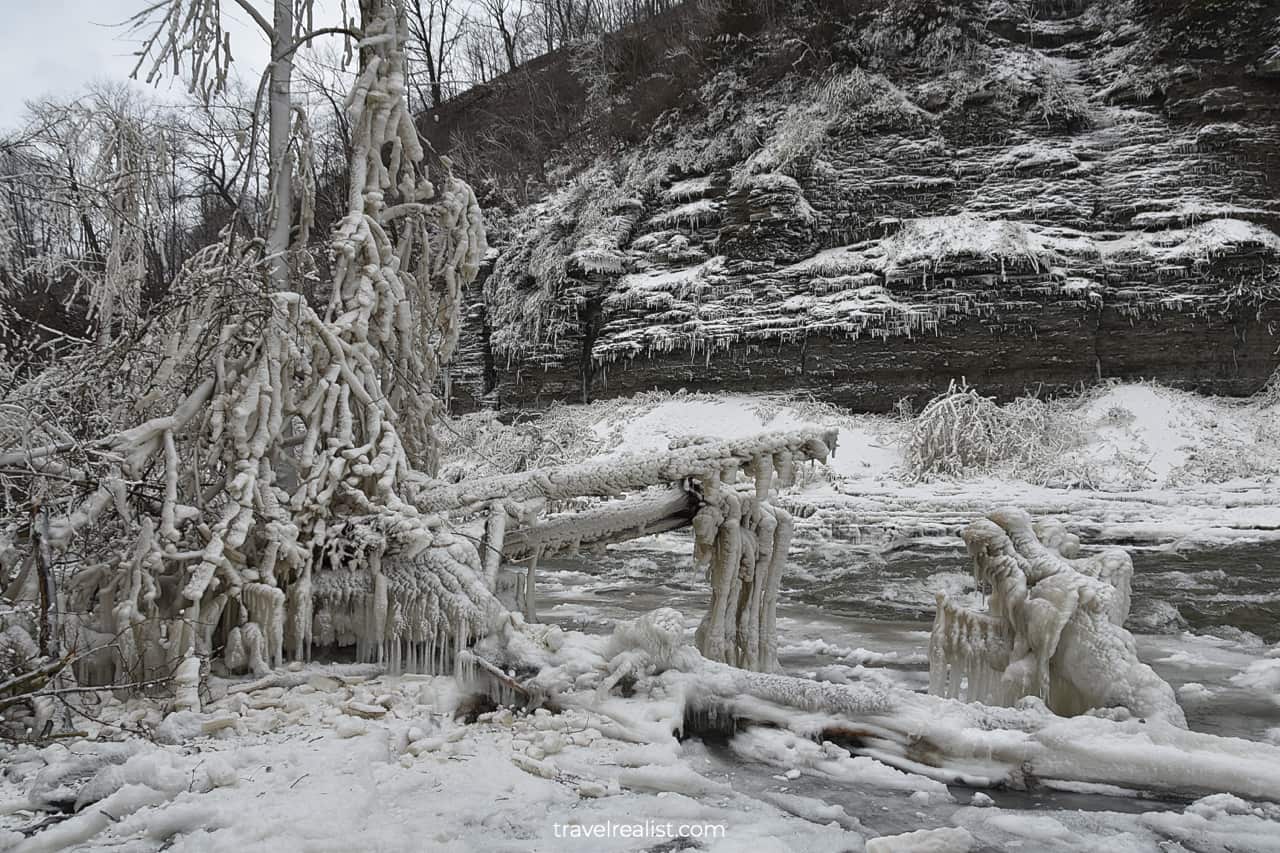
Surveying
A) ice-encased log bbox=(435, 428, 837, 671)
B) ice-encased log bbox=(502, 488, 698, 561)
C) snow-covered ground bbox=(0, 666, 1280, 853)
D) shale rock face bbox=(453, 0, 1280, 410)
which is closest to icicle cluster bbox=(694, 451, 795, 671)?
ice-encased log bbox=(435, 428, 837, 671)

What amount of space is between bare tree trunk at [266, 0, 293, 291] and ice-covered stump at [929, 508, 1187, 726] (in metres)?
3.97

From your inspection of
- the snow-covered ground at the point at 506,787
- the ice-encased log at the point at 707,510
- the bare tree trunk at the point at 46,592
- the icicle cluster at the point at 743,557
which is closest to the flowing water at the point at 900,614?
the snow-covered ground at the point at 506,787

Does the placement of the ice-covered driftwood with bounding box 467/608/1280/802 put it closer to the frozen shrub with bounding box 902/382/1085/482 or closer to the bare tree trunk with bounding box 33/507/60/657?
the bare tree trunk with bounding box 33/507/60/657

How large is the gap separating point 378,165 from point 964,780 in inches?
169

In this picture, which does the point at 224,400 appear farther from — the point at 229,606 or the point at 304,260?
the point at 304,260

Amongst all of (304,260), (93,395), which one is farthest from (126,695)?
(304,260)

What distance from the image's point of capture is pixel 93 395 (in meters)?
3.79

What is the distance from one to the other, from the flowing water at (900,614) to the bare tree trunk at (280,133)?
3.28 meters

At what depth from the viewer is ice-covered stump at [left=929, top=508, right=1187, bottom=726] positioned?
2.97 metres

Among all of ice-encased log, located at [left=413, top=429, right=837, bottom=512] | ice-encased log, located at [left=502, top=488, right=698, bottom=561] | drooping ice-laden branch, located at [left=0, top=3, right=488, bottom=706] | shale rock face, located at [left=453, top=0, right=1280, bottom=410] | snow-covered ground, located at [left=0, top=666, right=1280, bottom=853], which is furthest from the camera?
shale rock face, located at [left=453, top=0, right=1280, bottom=410]

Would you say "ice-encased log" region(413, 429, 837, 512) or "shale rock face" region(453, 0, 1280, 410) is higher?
"shale rock face" region(453, 0, 1280, 410)

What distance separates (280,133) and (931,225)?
45.2 ft

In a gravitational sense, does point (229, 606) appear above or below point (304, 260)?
below

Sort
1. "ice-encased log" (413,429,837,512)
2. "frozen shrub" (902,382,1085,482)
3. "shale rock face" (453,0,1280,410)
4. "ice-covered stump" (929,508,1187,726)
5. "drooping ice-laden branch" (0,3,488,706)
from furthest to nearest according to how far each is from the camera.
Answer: "shale rock face" (453,0,1280,410)
"frozen shrub" (902,382,1085,482)
"ice-encased log" (413,429,837,512)
"drooping ice-laden branch" (0,3,488,706)
"ice-covered stump" (929,508,1187,726)
